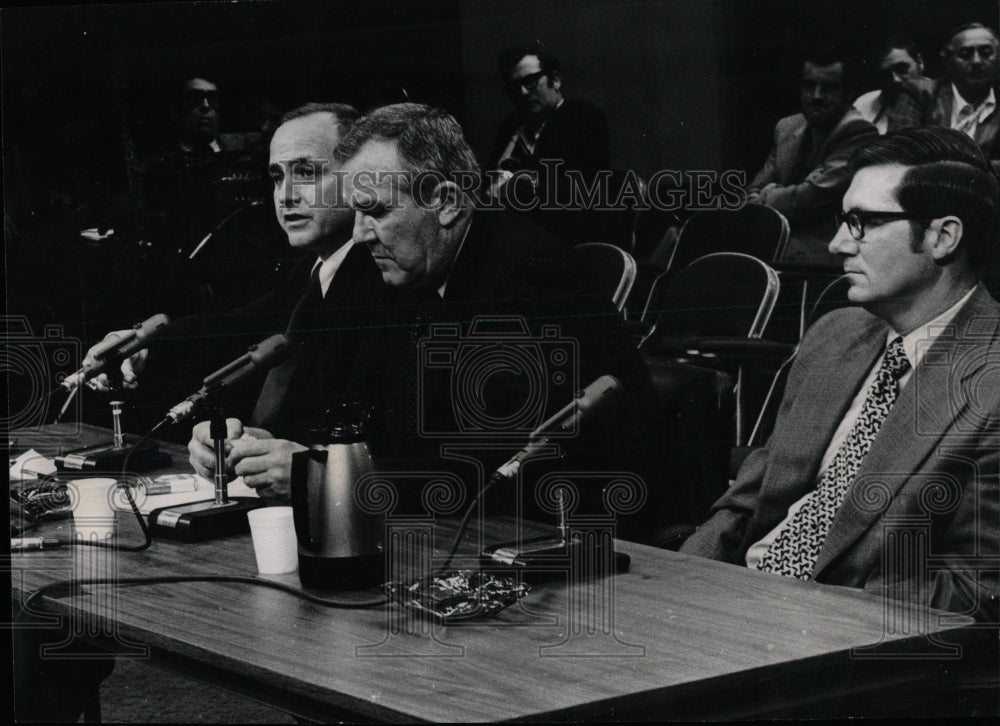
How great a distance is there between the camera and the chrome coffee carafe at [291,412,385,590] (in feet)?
7.43

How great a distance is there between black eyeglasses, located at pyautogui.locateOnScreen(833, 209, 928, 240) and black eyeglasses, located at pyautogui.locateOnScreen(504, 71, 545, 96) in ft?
2.17

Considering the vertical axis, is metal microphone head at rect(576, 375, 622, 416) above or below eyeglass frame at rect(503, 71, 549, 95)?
below

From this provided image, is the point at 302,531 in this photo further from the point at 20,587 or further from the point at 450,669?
the point at 20,587

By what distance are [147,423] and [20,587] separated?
62 centimetres

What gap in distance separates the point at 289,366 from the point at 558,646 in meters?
1.12

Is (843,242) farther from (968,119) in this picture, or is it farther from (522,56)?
(522,56)

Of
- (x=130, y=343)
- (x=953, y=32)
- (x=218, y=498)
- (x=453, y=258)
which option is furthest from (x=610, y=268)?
(x=130, y=343)

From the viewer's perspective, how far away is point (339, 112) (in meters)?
2.90

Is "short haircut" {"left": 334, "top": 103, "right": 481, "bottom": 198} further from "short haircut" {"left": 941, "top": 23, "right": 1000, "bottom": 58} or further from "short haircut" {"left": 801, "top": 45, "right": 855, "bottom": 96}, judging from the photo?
"short haircut" {"left": 941, "top": 23, "right": 1000, "bottom": 58}

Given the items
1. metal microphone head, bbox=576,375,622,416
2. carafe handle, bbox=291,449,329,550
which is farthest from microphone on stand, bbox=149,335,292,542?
metal microphone head, bbox=576,375,622,416

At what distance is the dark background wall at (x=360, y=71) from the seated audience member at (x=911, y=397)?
0.24m

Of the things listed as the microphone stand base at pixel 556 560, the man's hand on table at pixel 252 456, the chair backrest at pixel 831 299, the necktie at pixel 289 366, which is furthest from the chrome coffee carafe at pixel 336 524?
the chair backrest at pixel 831 299

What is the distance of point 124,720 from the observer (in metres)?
3.05

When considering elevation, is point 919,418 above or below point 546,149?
below
